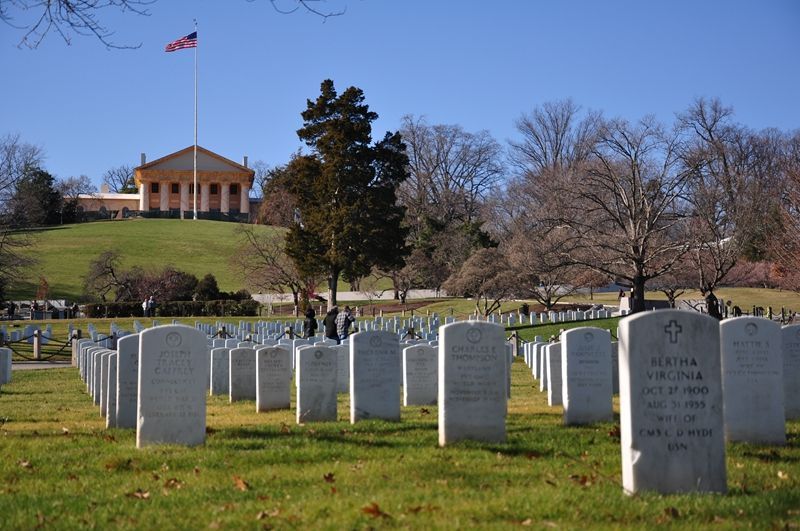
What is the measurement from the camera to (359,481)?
742 centimetres

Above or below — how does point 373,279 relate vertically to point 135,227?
below

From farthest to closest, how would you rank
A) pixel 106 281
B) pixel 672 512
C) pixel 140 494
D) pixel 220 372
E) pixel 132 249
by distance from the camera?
pixel 132 249, pixel 106 281, pixel 220 372, pixel 140 494, pixel 672 512

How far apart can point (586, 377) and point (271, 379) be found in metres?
4.81

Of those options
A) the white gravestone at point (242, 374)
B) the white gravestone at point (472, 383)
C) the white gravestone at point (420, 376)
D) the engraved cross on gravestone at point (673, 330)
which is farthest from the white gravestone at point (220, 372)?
the engraved cross on gravestone at point (673, 330)

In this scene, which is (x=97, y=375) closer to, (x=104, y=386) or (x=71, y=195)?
(x=104, y=386)

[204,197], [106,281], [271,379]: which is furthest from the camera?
[204,197]

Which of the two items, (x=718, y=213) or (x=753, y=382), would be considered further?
(x=718, y=213)

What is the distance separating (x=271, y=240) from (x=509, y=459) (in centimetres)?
5795

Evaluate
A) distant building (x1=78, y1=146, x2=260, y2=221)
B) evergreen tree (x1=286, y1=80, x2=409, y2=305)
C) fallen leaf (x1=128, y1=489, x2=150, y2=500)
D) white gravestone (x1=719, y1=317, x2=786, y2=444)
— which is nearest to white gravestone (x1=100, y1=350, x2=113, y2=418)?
fallen leaf (x1=128, y1=489, x2=150, y2=500)

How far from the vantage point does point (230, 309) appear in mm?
56156

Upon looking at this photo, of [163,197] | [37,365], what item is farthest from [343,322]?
[163,197]

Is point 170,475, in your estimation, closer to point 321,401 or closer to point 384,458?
point 384,458

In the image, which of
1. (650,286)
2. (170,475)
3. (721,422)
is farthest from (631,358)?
(650,286)

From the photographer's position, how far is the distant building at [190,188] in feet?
377
